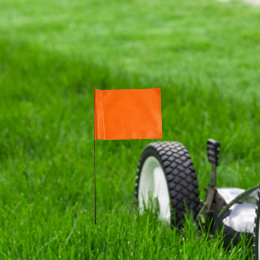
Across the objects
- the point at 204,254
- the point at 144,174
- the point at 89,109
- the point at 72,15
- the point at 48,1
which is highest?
the point at 48,1

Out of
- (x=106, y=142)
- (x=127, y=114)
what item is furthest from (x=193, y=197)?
(x=106, y=142)

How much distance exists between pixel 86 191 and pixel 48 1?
42.4 feet

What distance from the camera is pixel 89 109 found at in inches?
186

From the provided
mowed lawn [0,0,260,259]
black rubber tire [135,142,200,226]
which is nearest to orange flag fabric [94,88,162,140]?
mowed lawn [0,0,260,259]

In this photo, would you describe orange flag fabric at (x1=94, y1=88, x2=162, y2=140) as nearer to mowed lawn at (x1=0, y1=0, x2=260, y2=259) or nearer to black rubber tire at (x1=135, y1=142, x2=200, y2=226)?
mowed lawn at (x1=0, y1=0, x2=260, y2=259)

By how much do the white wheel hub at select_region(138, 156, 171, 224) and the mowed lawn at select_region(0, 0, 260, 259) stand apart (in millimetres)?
137

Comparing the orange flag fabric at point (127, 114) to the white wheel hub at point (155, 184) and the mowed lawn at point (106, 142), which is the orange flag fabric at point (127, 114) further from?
the white wheel hub at point (155, 184)

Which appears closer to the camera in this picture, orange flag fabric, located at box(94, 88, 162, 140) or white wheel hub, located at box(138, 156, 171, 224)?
orange flag fabric, located at box(94, 88, 162, 140)

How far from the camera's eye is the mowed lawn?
6.80 ft

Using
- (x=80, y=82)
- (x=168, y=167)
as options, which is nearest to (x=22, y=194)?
(x=168, y=167)

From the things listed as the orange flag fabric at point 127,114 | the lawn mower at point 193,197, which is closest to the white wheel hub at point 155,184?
the lawn mower at point 193,197

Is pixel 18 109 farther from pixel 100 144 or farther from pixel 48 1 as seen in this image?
pixel 48 1

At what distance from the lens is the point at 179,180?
7.88 feet

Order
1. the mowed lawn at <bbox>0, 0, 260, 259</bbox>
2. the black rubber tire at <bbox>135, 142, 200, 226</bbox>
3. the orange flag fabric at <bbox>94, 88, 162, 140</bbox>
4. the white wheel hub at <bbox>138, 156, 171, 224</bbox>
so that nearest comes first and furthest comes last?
the orange flag fabric at <bbox>94, 88, 162, 140</bbox> → the mowed lawn at <bbox>0, 0, 260, 259</bbox> → the black rubber tire at <bbox>135, 142, 200, 226</bbox> → the white wheel hub at <bbox>138, 156, 171, 224</bbox>
